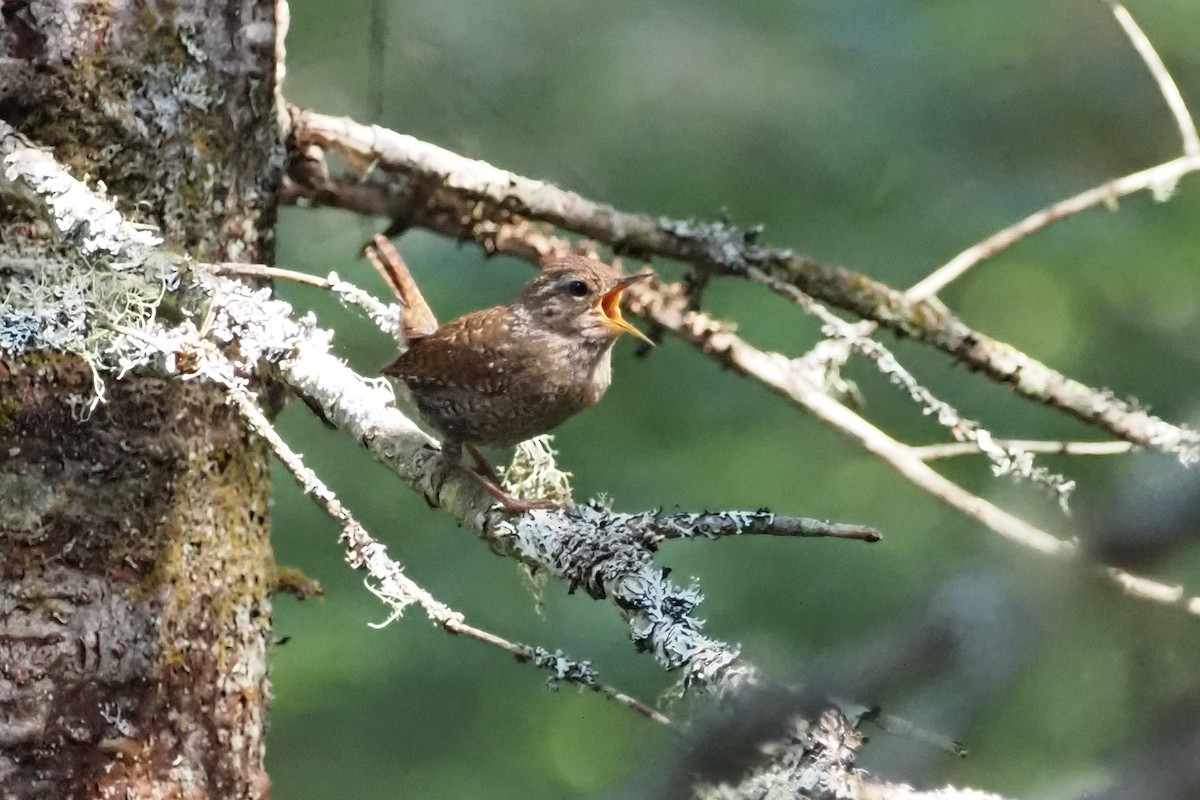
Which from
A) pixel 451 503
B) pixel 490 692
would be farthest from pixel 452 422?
pixel 490 692

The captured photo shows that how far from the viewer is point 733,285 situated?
5.88 metres

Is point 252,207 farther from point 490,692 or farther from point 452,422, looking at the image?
point 490,692

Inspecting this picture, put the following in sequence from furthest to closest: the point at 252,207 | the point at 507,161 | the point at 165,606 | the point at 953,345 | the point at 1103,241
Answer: the point at 1103,241 → the point at 507,161 → the point at 953,345 → the point at 252,207 → the point at 165,606

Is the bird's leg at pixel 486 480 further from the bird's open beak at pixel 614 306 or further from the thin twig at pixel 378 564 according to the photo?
the bird's open beak at pixel 614 306

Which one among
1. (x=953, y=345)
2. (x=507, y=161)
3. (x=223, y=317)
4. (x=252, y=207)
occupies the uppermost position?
(x=507, y=161)

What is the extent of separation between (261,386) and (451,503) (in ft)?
1.39

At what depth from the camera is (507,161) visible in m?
3.85

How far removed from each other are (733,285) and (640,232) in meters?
3.04


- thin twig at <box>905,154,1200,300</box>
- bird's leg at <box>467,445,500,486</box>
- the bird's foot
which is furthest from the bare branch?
the bird's foot

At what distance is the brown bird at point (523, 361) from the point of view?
9.74ft

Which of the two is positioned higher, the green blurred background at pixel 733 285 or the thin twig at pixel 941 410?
the green blurred background at pixel 733 285

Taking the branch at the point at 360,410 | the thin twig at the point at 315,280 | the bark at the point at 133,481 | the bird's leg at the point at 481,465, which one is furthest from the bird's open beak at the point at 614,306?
the bark at the point at 133,481

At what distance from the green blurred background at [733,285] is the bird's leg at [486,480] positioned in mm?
927

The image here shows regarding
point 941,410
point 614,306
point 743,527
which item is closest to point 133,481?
point 743,527
